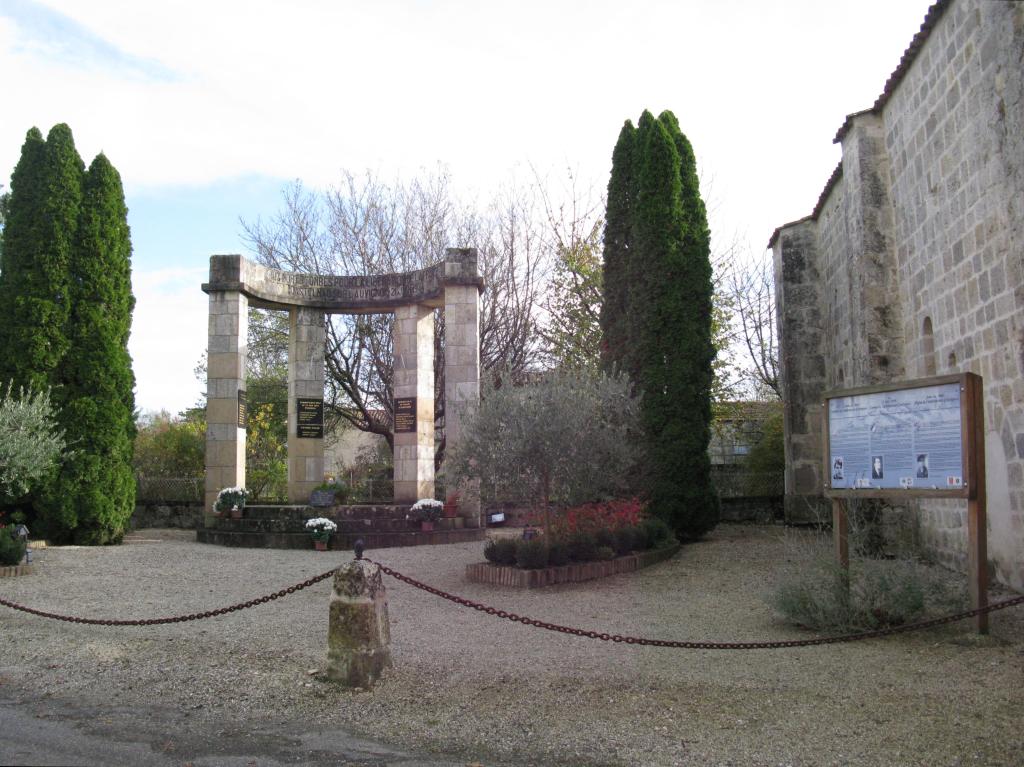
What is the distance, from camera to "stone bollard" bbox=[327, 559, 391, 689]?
17.7 feet

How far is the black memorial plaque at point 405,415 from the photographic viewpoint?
17.3m

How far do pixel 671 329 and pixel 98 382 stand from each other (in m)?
10.1

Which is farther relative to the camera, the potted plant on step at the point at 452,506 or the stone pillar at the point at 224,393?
the stone pillar at the point at 224,393

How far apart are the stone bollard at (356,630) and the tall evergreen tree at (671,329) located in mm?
8273

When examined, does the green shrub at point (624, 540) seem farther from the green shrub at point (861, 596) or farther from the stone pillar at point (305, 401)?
the stone pillar at point (305, 401)

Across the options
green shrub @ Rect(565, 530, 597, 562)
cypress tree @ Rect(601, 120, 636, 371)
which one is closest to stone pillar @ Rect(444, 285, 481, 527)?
cypress tree @ Rect(601, 120, 636, 371)

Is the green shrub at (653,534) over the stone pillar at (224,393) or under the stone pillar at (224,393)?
under

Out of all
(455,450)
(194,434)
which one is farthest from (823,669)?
(194,434)

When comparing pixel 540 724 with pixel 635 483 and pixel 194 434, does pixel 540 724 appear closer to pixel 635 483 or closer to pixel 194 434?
pixel 635 483

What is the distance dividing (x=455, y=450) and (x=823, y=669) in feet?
17.9

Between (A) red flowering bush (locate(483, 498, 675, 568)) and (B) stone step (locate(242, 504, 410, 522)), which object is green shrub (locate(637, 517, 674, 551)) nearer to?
(A) red flowering bush (locate(483, 498, 675, 568))

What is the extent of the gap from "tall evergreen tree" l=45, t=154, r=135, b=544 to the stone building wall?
40.8ft

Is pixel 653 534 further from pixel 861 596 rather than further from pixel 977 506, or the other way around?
pixel 977 506

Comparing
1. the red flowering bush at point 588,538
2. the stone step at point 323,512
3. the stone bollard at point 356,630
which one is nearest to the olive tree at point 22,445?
the stone step at point 323,512
